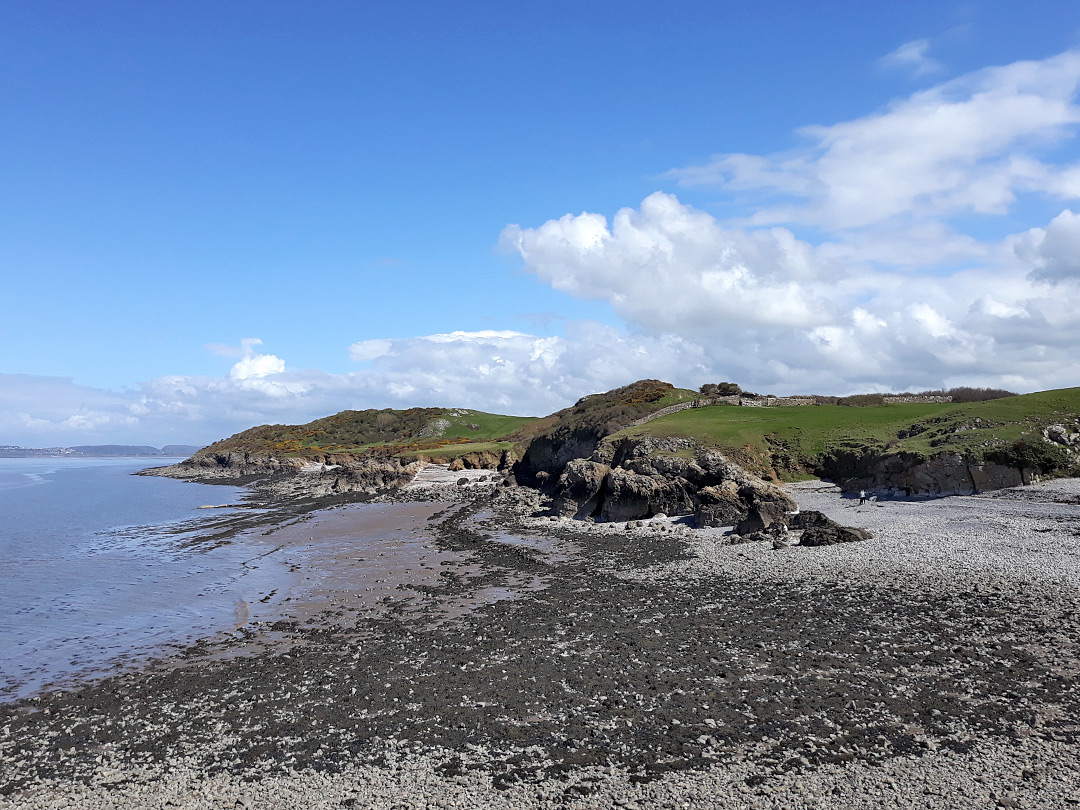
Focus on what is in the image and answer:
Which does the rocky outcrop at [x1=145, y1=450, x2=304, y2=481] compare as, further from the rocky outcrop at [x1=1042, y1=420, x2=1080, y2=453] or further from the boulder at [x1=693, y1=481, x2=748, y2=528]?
the rocky outcrop at [x1=1042, y1=420, x2=1080, y2=453]

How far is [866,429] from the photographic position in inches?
2207

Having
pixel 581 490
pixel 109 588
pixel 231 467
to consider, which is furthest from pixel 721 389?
pixel 231 467

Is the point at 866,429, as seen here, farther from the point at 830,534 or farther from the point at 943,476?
the point at 830,534

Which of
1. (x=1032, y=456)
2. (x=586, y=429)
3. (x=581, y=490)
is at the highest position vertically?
(x=586, y=429)

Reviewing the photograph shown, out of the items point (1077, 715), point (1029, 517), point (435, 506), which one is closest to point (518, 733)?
point (1077, 715)

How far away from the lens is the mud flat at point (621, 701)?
37.1 ft

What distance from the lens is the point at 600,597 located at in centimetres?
2480

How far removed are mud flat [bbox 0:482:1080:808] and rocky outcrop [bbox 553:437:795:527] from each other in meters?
13.0

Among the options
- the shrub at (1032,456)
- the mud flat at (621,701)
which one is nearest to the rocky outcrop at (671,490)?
the mud flat at (621,701)

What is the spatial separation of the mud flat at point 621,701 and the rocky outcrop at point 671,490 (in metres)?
13.0

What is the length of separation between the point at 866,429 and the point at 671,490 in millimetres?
22280

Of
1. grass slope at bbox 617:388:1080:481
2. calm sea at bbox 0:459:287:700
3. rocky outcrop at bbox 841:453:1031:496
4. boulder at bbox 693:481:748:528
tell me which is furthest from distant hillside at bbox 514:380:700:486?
calm sea at bbox 0:459:287:700

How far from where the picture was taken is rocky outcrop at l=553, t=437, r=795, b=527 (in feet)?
132

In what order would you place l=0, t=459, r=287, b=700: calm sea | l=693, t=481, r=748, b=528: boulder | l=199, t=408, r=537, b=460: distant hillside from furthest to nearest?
l=199, t=408, r=537, b=460: distant hillside < l=693, t=481, r=748, b=528: boulder < l=0, t=459, r=287, b=700: calm sea
